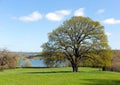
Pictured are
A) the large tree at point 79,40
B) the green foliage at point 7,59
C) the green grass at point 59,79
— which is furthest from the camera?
the green foliage at point 7,59

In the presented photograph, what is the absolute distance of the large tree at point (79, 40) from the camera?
5153 centimetres

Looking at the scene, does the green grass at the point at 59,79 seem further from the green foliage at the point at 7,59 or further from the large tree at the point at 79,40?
the green foliage at the point at 7,59

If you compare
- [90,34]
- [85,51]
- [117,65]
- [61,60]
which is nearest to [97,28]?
[90,34]

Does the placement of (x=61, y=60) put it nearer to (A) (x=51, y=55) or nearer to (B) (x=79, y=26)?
(A) (x=51, y=55)

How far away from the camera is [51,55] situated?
52.3 metres

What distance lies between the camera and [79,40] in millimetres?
52375

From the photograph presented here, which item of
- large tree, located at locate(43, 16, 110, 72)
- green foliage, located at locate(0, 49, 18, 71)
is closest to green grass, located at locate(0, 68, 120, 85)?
large tree, located at locate(43, 16, 110, 72)

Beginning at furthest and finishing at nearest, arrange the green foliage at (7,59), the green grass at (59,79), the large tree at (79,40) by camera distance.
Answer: the green foliage at (7,59) → the large tree at (79,40) → the green grass at (59,79)

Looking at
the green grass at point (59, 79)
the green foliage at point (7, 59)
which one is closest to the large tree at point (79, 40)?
the green grass at point (59, 79)

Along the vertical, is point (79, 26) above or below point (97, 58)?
above

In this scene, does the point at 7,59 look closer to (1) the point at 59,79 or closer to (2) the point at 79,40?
(2) the point at 79,40

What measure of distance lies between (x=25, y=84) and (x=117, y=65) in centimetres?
4405

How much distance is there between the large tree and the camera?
51.5 meters

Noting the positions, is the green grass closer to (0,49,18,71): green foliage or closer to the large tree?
the large tree
